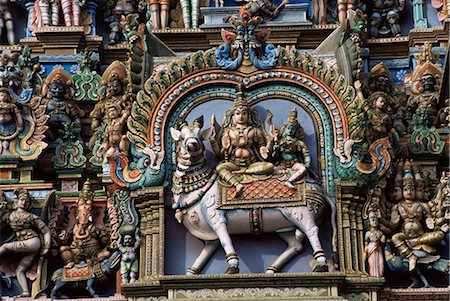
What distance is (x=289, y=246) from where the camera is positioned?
1141 inches

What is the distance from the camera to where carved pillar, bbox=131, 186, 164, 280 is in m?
29.0

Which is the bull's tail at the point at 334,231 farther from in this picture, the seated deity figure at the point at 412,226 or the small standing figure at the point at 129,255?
the small standing figure at the point at 129,255

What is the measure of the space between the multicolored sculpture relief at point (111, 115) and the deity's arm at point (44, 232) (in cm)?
139

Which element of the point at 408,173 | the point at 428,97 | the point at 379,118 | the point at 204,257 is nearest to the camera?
the point at 204,257

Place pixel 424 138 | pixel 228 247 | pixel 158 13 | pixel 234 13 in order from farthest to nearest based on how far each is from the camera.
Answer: pixel 158 13, pixel 234 13, pixel 424 138, pixel 228 247

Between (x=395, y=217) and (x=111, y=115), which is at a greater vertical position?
(x=111, y=115)

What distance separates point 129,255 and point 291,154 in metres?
3.00

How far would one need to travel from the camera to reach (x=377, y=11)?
3247cm

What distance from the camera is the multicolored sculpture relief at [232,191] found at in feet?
94.5

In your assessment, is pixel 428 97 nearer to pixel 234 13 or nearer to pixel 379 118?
pixel 379 118

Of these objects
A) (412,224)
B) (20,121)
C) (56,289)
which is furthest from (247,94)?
(56,289)

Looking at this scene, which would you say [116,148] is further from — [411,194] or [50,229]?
[411,194]

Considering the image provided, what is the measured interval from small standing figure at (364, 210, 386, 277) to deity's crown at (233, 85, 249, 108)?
267 centimetres

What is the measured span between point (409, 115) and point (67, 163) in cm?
570
